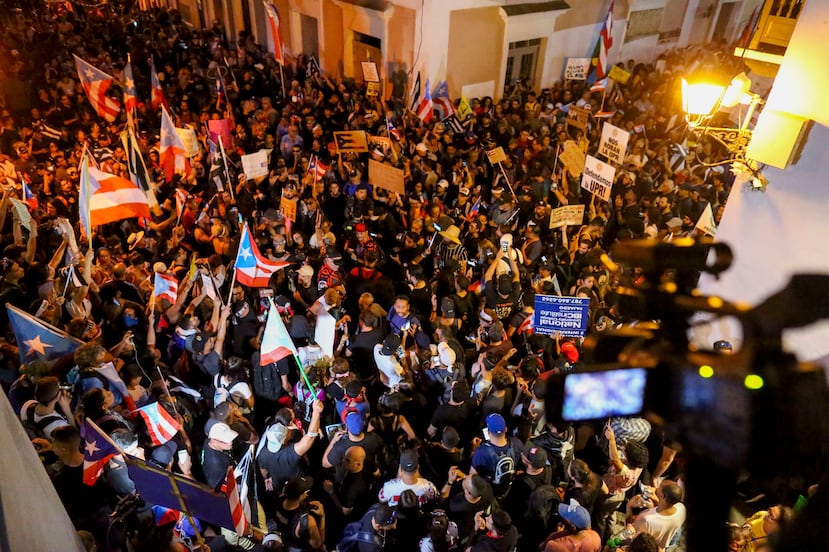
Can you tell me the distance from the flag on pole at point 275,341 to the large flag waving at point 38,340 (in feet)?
5.57

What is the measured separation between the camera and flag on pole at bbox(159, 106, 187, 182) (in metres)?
9.30

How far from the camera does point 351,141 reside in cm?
1009

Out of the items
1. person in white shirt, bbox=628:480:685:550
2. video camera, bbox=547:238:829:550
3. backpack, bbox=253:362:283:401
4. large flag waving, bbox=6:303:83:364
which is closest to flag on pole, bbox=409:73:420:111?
backpack, bbox=253:362:283:401

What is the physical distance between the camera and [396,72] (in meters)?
16.1

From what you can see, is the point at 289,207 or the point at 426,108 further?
the point at 426,108

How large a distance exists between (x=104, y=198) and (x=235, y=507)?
15.8 feet

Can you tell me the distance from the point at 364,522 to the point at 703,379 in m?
3.02

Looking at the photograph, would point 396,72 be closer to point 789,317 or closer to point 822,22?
point 822,22

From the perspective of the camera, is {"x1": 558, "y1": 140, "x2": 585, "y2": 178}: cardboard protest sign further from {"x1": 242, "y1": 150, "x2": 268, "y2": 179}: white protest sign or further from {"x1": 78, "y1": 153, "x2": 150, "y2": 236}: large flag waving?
{"x1": 78, "y1": 153, "x2": 150, "y2": 236}: large flag waving

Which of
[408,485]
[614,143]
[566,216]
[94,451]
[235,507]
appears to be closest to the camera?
[235,507]

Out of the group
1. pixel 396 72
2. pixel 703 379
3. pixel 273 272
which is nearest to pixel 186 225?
pixel 273 272

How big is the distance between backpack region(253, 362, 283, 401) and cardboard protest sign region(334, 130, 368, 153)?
511 cm

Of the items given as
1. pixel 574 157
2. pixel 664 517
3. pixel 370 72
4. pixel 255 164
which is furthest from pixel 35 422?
pixel 370 72

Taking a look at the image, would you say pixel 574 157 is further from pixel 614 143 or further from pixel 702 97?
pixel 702 97
